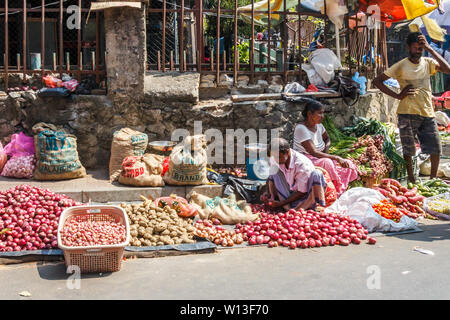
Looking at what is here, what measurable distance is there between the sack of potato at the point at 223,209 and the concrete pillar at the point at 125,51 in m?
2.01

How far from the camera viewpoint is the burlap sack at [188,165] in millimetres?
6715

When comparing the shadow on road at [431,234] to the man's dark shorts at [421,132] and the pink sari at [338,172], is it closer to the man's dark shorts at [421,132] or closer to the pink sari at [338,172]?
the pink sari at [338,172]

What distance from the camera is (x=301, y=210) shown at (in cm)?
596

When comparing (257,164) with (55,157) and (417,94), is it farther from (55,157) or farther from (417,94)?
(55,157)

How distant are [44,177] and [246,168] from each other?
9.11ft

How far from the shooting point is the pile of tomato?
6066mm

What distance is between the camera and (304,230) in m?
5.46

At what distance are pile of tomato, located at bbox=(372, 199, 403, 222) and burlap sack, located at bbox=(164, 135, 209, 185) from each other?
2.14 metres

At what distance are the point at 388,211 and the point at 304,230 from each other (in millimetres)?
1227

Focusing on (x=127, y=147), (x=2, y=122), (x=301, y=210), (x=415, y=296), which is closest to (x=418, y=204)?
(x=301, y=210)

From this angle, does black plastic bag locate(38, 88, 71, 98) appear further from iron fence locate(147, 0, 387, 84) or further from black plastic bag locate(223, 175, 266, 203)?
black plastic bag locate(223, 175, 266, 203)

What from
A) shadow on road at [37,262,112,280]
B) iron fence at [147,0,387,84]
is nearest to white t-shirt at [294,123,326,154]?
iron fence at [147,0,387,84]

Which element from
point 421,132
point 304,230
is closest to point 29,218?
point 304,230
